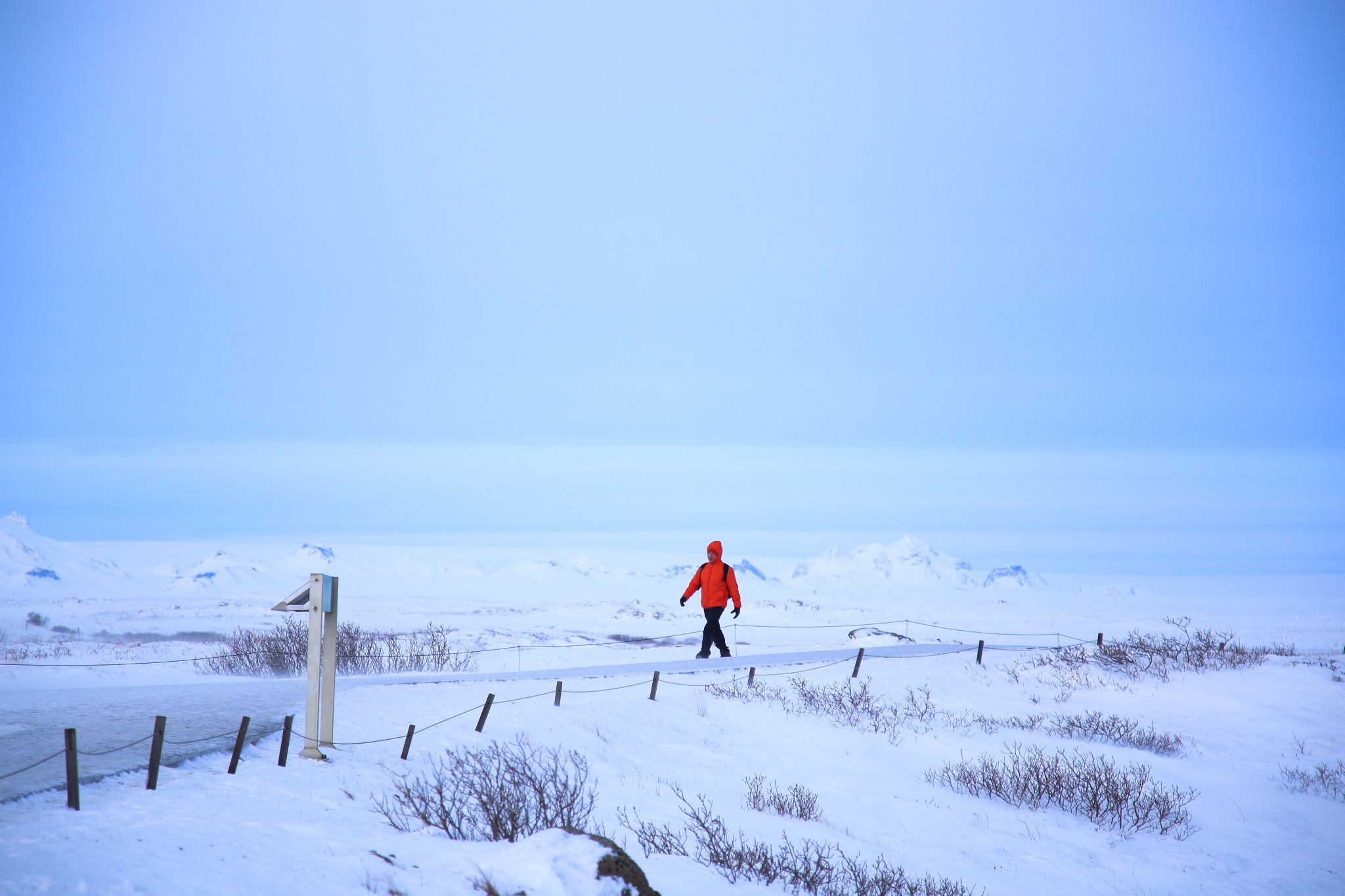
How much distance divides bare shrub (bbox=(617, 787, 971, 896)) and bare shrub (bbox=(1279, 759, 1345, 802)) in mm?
7827

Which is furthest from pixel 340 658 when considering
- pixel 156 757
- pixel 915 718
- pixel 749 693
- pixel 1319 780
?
pixel 1319 780

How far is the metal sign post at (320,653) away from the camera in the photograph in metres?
9.59

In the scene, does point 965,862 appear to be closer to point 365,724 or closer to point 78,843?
point 365,724

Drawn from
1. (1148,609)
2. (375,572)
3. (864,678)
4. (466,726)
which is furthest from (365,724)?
(375,572)

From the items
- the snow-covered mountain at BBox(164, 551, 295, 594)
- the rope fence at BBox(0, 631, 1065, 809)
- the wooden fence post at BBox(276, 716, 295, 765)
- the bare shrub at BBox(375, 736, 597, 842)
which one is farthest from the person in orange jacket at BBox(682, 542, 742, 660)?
the snow-covered mountain at BBox(164, 551, 295, 594)

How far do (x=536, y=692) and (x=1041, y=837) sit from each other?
25.0ft

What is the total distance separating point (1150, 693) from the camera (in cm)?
2025

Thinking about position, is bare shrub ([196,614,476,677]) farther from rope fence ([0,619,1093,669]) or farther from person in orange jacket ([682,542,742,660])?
person in orange jacket ([682,542,742,660])

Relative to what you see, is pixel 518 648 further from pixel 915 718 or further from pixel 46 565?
pixel 46 565

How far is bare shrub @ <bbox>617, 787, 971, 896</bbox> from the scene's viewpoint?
820cm

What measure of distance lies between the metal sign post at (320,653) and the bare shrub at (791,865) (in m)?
3.27

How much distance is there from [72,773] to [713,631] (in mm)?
13883

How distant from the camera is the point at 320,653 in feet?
31.8

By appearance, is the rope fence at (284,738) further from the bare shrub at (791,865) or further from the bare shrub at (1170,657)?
the bare shrub at (1170,657)
